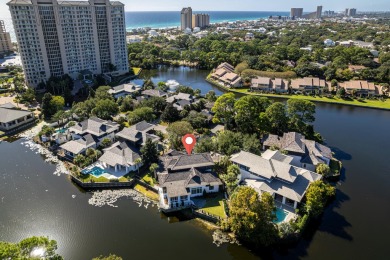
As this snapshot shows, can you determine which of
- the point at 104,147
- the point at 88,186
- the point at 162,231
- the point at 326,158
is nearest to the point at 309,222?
the point at 326,158

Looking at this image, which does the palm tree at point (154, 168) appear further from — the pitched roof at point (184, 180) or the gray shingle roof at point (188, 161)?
the pitched roof at point (184, 180)

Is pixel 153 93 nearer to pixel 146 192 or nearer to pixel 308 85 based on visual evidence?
pixel 146 192

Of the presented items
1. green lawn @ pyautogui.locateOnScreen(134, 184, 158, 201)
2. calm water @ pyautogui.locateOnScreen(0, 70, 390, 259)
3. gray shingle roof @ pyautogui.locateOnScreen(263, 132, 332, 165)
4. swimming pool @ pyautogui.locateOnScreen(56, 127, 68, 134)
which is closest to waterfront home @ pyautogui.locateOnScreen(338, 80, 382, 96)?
calm water @ pyautogui.locateOnScreen(0, 70, 390, 259)

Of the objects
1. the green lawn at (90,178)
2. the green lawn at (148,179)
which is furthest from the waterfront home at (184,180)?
the green lawn at (90,178)

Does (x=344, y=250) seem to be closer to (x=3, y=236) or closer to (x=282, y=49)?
(x=3, y=236)

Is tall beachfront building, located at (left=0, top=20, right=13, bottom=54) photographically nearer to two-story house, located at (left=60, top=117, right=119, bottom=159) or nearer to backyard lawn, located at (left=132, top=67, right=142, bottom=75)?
backyard lawn, located at (left=132, top=67, right=142, bottom=75)

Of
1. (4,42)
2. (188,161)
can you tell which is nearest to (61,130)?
(188,161)
